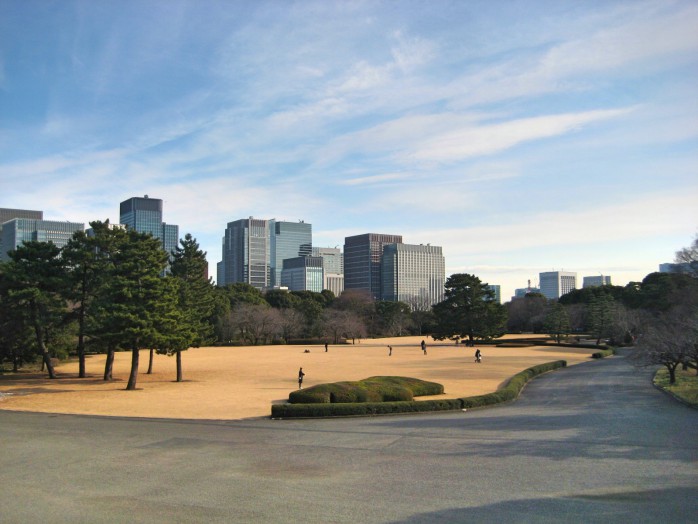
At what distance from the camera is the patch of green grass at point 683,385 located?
26.2m

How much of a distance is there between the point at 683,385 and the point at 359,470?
87.1 feet

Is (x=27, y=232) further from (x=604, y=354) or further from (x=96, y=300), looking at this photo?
(x=604, y=354)

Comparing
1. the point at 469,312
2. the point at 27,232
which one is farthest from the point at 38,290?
the point at 27,232

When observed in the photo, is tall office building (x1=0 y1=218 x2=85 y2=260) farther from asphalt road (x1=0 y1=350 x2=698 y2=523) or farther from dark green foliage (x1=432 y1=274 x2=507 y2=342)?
asphalt road (x1=0 y1=350 x2=698 y2=523)

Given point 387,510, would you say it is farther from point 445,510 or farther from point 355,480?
point 355,480

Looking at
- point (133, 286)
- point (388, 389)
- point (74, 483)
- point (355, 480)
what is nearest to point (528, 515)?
point (355, 480)

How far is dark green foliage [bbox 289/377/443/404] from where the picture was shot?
2477 centimetres

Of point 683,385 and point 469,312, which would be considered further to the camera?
point 469,312

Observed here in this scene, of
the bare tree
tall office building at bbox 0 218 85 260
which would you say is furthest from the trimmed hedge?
tall office building at bbox 0 218 85 260

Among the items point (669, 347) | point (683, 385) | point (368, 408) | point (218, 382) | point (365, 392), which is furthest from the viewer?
point (218, 382)

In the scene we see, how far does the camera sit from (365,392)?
2564 cm

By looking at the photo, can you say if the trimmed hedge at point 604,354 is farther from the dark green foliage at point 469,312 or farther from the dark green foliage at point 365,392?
the dark green foliage at point 365,392

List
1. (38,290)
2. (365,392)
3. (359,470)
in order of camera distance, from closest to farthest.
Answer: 1. (359,470)
2. (365,392)
3. (38,290)

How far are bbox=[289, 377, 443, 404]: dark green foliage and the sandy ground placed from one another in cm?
152
